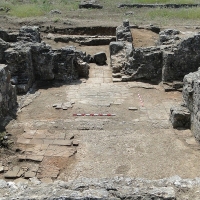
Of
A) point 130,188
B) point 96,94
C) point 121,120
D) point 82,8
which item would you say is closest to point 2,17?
point 82,8

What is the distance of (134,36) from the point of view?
17750mm

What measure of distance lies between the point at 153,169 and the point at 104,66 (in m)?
8.46

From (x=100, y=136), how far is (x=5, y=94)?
126 inches

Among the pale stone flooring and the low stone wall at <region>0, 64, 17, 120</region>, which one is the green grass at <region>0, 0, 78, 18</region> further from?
the low stone wall at <region>0, 64, 17, 120</region>

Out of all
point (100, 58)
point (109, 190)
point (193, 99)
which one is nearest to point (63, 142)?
point (193, 99)

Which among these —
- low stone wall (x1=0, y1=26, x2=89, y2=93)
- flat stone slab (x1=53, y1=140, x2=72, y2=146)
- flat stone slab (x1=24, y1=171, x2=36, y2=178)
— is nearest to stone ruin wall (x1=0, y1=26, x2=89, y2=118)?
low stone wall (x1=0, y1=26, x2=89, y2=93)

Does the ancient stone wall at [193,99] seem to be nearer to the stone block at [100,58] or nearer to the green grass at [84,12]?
the stone block at [100,58]

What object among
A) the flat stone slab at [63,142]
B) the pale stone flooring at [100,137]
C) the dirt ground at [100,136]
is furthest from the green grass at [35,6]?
the flat stone slab at [63,142]

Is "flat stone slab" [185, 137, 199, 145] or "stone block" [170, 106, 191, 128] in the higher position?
"stone block" [170, 106, 191, 128]

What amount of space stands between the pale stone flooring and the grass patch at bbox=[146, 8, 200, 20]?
1300cm

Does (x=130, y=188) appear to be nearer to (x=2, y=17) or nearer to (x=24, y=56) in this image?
→ (x=24, y=56)

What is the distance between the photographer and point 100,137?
27.5 ft

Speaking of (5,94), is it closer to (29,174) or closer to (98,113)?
(98,113)

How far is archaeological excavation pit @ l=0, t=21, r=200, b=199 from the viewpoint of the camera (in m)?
7.02
